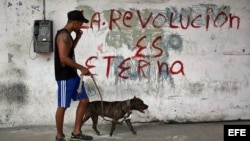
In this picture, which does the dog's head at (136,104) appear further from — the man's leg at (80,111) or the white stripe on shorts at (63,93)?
the white stripe on shorts at (63,93)

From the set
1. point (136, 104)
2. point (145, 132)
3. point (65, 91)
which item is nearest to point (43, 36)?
point (65, 91)

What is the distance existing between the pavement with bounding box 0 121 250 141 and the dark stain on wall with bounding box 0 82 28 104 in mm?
474

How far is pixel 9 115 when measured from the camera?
24.2 feet

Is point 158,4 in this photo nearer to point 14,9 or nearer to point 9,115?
point 14,9

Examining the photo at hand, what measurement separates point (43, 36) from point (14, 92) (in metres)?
1.02

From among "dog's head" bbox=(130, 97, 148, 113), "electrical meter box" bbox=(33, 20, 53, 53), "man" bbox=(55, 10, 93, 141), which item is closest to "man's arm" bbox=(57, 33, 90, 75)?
"man" bbox=(55, 10, 93, 141)

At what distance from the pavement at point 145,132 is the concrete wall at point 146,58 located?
164 mm

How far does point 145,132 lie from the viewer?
22.8ft

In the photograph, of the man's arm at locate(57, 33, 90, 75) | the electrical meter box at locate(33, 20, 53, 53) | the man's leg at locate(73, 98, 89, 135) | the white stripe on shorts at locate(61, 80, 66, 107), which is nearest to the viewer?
the man's arm at locate(57, 33, 90, 75)

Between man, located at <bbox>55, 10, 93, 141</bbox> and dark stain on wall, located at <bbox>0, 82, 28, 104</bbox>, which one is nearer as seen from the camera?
man, located at <bbox>55, 10, 93, 141</bbox>

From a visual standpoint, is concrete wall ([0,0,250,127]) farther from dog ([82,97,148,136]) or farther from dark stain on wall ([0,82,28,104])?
dog ([82,97,148,136])

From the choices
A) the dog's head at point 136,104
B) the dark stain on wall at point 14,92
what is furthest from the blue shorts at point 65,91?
the dark stain on wall at point 14,92

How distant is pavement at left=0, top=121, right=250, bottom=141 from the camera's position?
666cm

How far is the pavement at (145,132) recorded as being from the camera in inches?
262
